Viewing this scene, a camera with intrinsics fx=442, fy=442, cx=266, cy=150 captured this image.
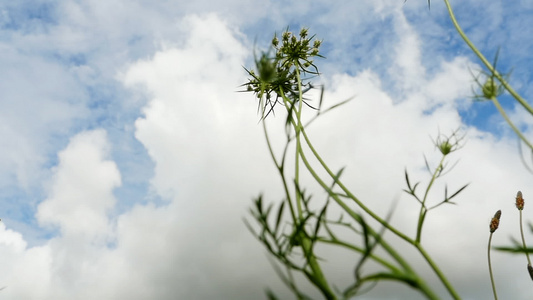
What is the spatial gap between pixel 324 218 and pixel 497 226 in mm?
4091

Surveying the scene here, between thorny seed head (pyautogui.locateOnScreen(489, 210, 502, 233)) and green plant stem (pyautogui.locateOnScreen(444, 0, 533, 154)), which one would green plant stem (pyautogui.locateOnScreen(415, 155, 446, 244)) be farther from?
thorny seed head (pyautogui.locateOnScreen(489, 210, 502, 233))

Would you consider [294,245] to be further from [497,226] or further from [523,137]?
[497,226]

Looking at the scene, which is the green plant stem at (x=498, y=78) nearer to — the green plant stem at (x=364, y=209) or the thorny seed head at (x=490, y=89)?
the thorny seed head at (x=490, y=89)

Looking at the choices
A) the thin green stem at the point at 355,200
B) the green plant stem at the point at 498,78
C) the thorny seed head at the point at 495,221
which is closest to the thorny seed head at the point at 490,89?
the green plant stem at the point at 498,78

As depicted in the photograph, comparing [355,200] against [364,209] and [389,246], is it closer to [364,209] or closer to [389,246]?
[364,209]

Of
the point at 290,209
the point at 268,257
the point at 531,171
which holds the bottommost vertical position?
the point at 268,257

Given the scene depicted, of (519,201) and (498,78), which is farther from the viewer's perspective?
(519,201)

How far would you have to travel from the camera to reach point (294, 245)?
174 cm

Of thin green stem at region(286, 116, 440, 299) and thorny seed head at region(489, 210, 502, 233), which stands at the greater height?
thorny seed head at region(489, 210, 502, 233)

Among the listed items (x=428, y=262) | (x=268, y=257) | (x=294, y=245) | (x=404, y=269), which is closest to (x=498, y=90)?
(x=428, y=262)

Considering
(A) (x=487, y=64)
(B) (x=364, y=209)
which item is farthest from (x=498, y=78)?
(B) (x=364, y=209)

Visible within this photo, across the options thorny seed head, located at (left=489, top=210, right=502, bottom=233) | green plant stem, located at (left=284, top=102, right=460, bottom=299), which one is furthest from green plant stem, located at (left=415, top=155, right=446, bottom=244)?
thorny seed head, located at (left=489, top=210, right=502, bottom=233)

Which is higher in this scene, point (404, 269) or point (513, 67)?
point (513, 67)

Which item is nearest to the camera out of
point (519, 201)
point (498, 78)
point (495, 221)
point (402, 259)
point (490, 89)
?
point (402, 259)
